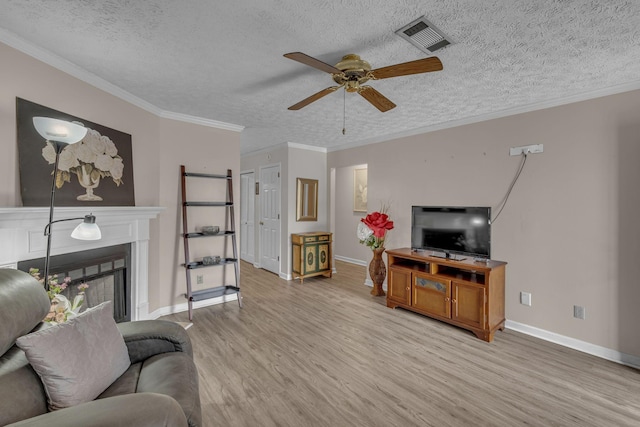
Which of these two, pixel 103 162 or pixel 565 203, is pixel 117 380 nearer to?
pixel 103 162

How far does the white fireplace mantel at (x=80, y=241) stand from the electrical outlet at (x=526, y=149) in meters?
3.83

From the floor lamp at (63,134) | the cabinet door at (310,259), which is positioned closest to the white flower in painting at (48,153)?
the floor lamp at (63,134)

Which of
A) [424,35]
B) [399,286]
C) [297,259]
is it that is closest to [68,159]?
[424,35]

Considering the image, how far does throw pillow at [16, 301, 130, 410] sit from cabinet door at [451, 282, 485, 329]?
294 centimetres

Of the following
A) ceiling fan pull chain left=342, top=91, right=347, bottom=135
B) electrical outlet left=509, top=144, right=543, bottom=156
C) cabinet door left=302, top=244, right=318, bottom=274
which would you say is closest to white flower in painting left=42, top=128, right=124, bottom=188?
ceiling fan pull chain left=342, top=91, right=347, bottom=135

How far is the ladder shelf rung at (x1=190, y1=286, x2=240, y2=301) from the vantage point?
358 centimetres

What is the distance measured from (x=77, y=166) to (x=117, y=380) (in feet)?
6.18

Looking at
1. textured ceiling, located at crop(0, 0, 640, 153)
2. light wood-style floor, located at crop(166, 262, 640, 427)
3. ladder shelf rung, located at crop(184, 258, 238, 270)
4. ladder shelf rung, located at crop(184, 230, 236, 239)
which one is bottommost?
light wood-style floor, located at crop(166, 262, 640, 427)

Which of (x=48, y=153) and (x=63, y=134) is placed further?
(x=48, y=153)

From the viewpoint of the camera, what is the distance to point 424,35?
6.15 feet

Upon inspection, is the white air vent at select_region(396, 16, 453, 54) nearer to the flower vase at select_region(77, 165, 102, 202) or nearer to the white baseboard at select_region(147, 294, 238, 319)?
the flower vase at select_region(77, 165, 102, 202)

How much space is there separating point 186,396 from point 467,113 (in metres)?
3.68

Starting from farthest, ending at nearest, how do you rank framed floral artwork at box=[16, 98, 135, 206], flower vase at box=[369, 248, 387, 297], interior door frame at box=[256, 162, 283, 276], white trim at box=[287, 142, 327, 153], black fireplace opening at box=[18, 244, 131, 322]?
interior door frame at box=[256, 162, 283, 276]
white trim at box=[287, 142, 327, 153]
flower vase at box=[369, 248, 387, 297]
black fireplace opening at box=[18, 244, 131, 322]
framed floral artwork at box=[16, 98, 135, 206]

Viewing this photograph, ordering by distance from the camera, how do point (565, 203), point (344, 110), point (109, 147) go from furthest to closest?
point (344, 110) < point (565, 203) < point (109, 147)
